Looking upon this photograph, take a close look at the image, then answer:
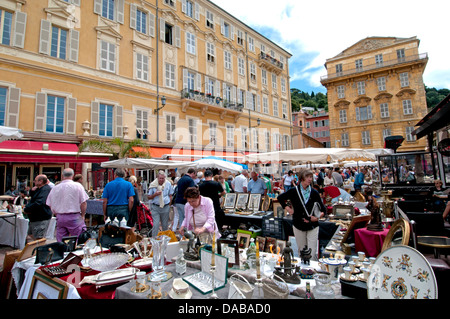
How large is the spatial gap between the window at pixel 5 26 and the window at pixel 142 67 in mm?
6536

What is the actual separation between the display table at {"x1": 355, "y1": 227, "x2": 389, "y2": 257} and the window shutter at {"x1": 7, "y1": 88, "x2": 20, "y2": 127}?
14.8 m

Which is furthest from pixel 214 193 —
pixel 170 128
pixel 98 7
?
pixel 98 7

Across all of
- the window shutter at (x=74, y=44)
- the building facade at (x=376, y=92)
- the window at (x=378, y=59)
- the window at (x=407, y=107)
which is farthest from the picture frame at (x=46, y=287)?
the window at (x=378, y=59)

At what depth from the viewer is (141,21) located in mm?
16500

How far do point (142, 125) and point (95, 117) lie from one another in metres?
3.01

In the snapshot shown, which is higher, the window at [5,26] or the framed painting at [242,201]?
the window at [5,26]

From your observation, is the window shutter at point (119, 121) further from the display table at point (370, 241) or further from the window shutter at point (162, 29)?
the display table at point (370, 241)

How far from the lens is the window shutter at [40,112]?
11.7 m

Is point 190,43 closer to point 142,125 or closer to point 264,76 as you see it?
point 142,125

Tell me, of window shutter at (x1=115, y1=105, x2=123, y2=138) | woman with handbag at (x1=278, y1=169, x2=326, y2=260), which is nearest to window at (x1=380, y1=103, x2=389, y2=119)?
window shutter at (x1=115, y1=105, x2=123, y2=138)

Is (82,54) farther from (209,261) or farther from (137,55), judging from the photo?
(209,261)

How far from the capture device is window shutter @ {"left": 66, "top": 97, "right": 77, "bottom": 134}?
12705 millimetres

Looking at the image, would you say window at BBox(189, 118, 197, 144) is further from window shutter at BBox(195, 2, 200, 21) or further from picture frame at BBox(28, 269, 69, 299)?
picture frame at BBox(28, 269, 69, 299)
